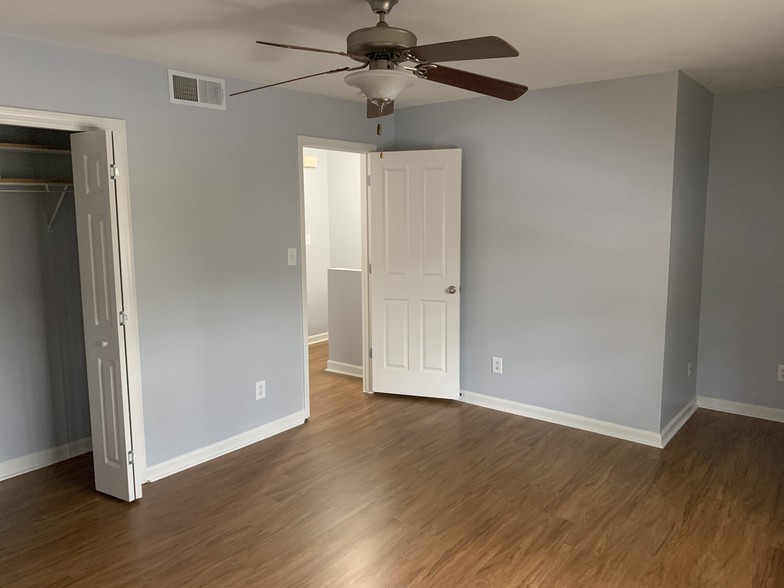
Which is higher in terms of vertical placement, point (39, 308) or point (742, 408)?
point (39, 308)

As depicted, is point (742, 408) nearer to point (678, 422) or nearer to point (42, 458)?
point (678, 422)

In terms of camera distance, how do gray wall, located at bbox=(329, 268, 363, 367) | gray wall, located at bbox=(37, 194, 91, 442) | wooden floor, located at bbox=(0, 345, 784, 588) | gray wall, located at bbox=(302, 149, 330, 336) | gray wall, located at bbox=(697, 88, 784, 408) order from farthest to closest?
1. gray wall, located at bbox=(302, 149, 330, 336)
2. gray wall, located at bbox=(329, 268, 363, 367)
3. gray wall, located at bbox=(697, 88, 784, 408)
4. gray wall, located at bbox=(37, 194, 91, 442)
5. wooden floor, located at bbox=(0, 345, 784, 588)

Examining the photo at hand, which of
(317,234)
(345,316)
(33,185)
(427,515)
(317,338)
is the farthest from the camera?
(317,338)

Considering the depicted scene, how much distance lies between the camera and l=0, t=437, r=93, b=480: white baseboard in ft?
11.5

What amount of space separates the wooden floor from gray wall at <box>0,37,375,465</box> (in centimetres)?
43

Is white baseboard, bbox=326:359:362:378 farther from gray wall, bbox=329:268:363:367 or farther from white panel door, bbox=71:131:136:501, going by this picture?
white panel door, bbox=71:131:136:501

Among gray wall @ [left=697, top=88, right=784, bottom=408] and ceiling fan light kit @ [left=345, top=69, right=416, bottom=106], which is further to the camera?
gray wall @ [left=697, top=88, right=784, bottom=408]

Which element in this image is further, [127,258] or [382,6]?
[127,258]

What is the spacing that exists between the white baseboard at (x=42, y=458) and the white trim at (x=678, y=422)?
3934mm

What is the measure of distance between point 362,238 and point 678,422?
2.86 meters

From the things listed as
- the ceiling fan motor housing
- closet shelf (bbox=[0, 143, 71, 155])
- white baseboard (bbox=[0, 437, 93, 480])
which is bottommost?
white baseboard (bbox=[0, 437, 93, 480])

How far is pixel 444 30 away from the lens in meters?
2.72

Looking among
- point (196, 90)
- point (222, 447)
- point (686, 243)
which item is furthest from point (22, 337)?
point (686, 243)

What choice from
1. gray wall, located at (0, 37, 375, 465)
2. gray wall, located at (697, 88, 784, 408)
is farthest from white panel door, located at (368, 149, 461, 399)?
gray wall, located at (697, 88, 784, 408)
